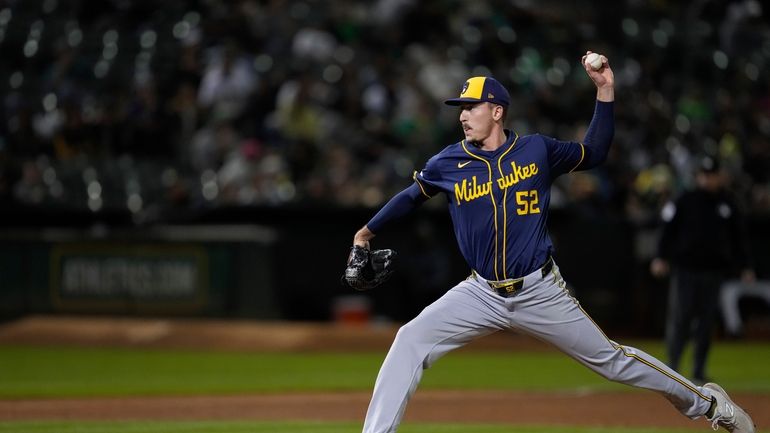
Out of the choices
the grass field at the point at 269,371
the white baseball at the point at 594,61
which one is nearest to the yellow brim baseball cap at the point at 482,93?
the white baseball at the point at 594,61

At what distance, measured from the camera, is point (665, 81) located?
64.2ft

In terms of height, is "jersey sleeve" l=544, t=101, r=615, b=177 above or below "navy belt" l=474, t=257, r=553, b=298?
above

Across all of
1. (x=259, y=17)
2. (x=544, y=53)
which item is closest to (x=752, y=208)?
(x=544, y=53)

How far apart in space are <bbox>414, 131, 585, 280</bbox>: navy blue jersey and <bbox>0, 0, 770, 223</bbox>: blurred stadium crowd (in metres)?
9.29

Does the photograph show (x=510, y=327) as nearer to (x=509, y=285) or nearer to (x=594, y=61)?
(x=509, y=285)

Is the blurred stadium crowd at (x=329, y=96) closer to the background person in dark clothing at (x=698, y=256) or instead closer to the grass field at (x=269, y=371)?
the grass field at (x=269, y=371)

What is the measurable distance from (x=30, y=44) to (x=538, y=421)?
11.5 meters

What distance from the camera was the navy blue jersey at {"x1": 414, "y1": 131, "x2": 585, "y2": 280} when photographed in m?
6.28

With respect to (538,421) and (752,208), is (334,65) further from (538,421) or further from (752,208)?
(538,421)

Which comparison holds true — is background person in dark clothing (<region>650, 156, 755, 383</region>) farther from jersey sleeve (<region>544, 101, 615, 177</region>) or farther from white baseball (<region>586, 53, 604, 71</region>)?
white baseball (<region>586, 53, 604, 71</region>)

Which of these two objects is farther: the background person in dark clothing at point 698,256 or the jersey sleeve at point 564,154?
the background person in dark clothing at point 698,256

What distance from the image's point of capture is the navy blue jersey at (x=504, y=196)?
6.28 metres

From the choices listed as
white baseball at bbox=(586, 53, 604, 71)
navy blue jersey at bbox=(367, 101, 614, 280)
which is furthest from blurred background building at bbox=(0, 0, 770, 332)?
white baseball at bbox=(586, 53, 604, 71)

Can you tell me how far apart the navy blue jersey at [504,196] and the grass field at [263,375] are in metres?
2.57
